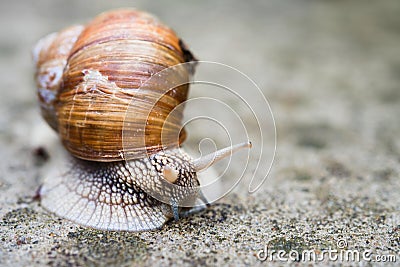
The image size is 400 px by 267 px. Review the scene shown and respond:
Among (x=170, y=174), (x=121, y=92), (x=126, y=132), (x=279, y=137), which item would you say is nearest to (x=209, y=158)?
(x=170, y=174)

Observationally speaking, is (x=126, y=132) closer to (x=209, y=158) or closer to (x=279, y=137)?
(x=209, y=158)

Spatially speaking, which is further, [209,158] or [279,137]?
[279,137]

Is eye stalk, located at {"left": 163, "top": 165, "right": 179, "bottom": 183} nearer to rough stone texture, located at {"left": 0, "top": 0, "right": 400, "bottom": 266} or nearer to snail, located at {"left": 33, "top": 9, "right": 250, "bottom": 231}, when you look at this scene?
snail, located at {"left": 33, "top": 9, "right": 250, "bottom": 231}

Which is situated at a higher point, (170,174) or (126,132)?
(126,132)

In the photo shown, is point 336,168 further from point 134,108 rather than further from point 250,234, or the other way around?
point 134,108

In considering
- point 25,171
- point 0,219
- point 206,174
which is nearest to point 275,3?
point 206,174

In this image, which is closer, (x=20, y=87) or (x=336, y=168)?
(x=336, y=168)

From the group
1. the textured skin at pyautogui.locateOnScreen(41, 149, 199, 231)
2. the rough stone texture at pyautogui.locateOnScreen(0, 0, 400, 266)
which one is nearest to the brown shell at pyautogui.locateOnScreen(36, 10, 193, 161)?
the textured skin at pyautogui.locateOnScreen(41, 149, 199, 231)
